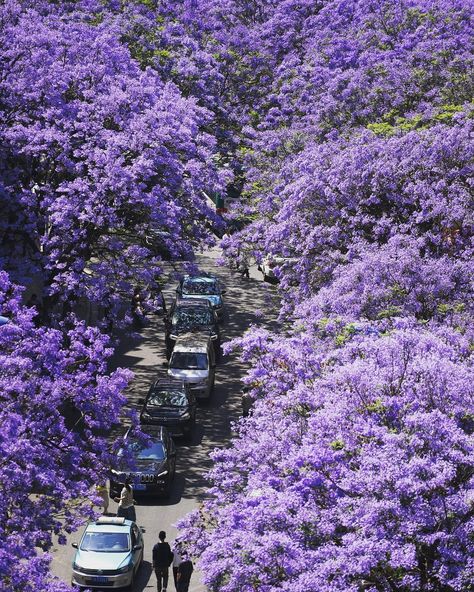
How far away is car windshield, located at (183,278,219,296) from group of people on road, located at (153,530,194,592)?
20905 millimetres

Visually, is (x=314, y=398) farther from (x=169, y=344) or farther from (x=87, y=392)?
(x=169, y=344)

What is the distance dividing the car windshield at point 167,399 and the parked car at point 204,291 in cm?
1107

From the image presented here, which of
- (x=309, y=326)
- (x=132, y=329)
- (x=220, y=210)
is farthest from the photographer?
(x=220, y=210)

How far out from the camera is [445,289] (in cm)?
2309

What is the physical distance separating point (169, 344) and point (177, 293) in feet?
18.2

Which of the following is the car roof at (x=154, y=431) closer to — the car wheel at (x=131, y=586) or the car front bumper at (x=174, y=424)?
the car front bumper at (x=174, y=424)

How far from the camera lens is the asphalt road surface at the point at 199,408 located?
2330 cm

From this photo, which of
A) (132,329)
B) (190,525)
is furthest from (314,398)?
(132,329)

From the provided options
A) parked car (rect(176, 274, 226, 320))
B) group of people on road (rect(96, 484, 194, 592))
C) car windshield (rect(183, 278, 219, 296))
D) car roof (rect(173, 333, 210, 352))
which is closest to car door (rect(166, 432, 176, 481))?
group of people on road (rect(96, 484, 194, 592))

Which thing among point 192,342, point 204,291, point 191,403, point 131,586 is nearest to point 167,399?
point 191,403

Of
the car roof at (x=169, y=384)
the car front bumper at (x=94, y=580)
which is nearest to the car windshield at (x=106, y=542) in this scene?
the car front bumper at (x=94, y=580)

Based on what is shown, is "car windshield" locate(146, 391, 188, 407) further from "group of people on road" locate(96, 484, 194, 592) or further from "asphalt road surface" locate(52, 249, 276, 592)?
"group of people on road" locate(96, 484, 194, 592)

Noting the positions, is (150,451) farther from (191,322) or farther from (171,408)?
(191,322)

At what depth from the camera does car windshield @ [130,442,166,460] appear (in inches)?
1000
